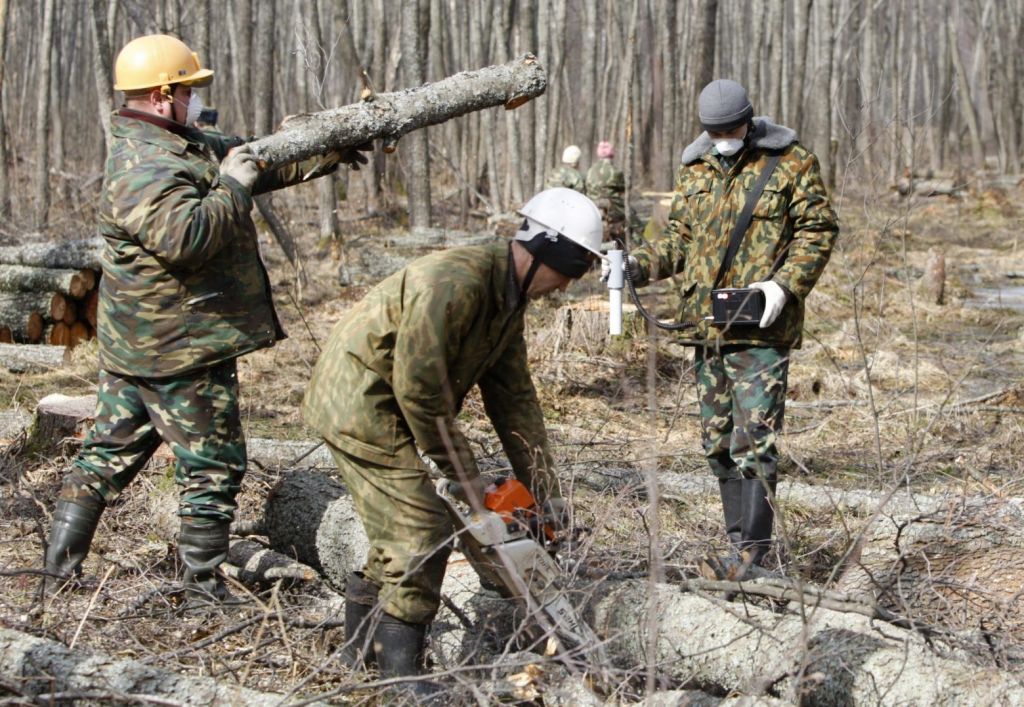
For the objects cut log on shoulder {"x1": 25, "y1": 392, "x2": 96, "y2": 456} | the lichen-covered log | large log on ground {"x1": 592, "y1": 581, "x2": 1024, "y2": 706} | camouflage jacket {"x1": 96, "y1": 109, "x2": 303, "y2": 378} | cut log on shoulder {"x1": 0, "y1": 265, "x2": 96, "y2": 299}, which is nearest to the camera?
large log on ground {"x1": 592, "y1": 581, "x2": 1024, "y2": 706}

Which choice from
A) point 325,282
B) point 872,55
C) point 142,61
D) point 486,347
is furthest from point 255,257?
point 872,55

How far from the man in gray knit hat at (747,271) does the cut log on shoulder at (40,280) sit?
19.0 ft

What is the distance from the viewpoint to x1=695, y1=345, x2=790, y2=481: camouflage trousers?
4.55 meters

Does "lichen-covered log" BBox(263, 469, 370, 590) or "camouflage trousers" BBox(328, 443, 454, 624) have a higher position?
"camouflage trousers" BBox(328, 443, 454, 624)

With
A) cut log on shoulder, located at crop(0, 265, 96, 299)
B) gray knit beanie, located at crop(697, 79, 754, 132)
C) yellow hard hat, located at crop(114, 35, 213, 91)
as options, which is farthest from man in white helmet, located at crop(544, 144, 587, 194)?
yellow hard hat, located at crop(114, 35, 213, 91)

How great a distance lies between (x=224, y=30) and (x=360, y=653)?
98.3ft

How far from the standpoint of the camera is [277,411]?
741cm

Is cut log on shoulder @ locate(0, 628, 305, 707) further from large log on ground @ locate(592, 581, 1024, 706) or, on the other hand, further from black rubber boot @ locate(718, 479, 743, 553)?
black rubber boot @ locate(718, 479, 743, 553)

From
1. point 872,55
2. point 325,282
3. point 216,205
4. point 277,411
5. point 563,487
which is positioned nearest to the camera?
point 216,205

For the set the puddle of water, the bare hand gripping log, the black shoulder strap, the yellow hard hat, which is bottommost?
the puddle of water

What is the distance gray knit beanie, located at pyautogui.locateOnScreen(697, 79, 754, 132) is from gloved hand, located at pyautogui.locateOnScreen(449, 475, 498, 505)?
5.92ft

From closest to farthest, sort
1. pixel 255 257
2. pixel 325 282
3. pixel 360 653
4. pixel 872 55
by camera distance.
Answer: pixel 360 653 → pixel 255 257 → pixel 325 282 → pixel 872 55

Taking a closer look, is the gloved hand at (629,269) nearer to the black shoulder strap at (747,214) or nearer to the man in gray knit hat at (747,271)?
the man in gray knit hat at (747,271)

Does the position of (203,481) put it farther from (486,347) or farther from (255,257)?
(486,347)
